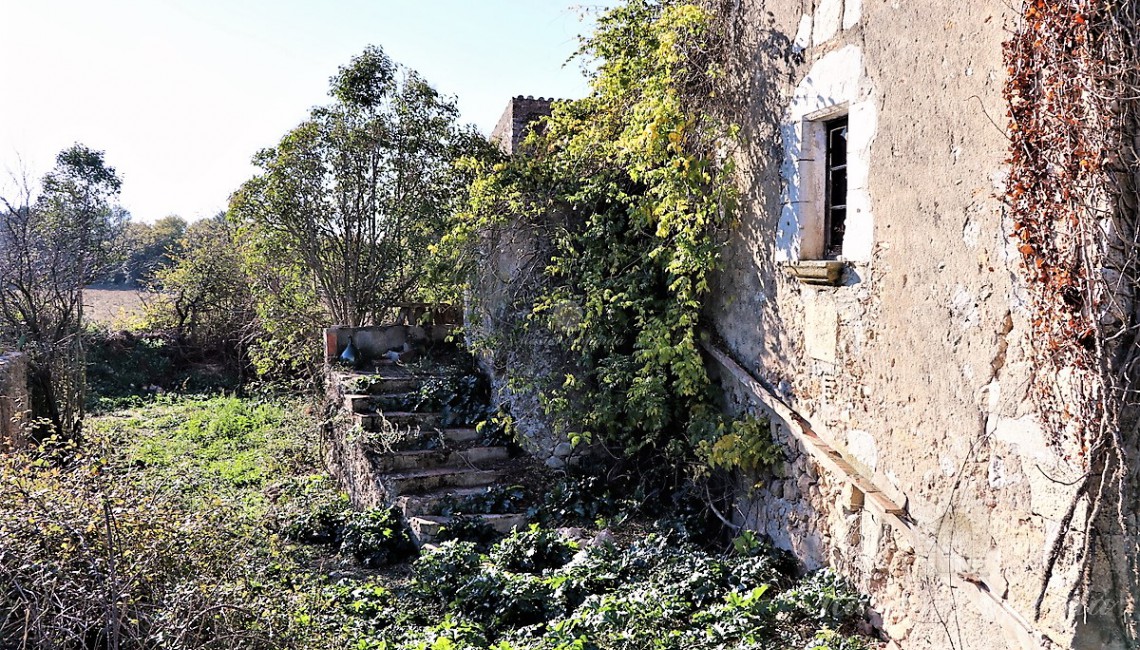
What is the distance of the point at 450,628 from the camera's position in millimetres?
4355

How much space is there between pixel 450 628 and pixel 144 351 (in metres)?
12.8

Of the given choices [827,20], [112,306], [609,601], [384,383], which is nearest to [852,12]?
[827,20]

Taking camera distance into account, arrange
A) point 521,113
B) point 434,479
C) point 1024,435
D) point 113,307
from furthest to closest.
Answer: point 113,307 → point 521,113 → point 434,479 → point 1024,435

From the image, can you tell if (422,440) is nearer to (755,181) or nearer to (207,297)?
(755,181)

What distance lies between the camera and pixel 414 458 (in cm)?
705

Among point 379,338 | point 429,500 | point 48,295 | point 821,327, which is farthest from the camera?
point 48,295

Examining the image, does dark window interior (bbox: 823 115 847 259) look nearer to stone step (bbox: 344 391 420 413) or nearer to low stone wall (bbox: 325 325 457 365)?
stone step (bbox: 344 391 420 413)

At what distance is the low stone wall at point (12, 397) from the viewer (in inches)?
276

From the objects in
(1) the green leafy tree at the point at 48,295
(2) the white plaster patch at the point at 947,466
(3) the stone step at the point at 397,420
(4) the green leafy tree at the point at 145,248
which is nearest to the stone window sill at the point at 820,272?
(2) the white plaster patch at the point at 947,466

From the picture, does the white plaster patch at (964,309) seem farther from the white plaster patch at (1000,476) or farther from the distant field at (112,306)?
the distant field at (112,306)

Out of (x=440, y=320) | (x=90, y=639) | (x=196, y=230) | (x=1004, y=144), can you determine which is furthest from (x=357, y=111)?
(x=196, y=230)

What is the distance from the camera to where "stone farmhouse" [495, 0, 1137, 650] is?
3.22 meters

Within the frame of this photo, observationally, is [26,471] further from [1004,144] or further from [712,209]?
[1004,144]

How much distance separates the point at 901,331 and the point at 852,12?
1.90 meters
